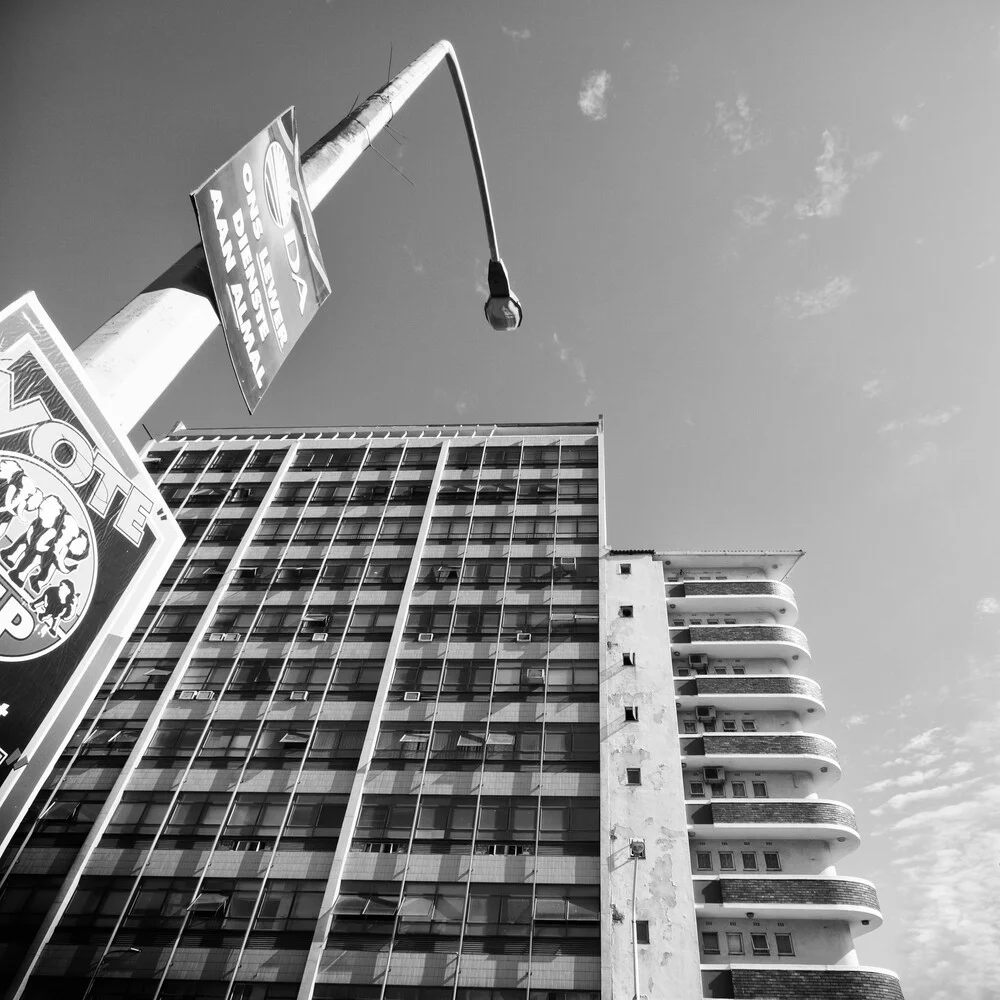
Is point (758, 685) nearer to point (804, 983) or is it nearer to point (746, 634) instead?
point (746, 634)

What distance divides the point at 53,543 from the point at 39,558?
177 mm

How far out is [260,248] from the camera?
257 inches

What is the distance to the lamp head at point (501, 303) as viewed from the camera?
8852 millimetres

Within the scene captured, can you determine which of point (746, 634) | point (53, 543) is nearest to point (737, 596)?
point (746, 634)

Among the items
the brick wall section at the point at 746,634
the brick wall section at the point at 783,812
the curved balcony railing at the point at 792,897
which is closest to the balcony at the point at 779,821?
the brick wall section at the point at 783,812

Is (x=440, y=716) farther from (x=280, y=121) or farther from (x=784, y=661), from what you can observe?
(x=280, y=121)

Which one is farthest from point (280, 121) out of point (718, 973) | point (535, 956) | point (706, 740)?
point (706, 740)

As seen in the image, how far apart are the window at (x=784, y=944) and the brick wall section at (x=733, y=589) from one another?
→ 18.2m

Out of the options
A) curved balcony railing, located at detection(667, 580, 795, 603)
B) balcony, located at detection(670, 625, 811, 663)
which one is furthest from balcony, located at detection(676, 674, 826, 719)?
curved balcony railing, located at detection(667, 580, 795, 603)

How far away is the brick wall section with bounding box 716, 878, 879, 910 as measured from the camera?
94.4ft

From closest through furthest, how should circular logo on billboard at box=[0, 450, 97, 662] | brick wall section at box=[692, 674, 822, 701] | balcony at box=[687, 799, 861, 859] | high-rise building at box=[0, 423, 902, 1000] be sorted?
circular logo on billboard at box=[0, 450, 97, 662] → high-rise building at box=[0, 423, 902, 1000] → balcony at box=[687, 799, 861, 859] → brick wall section at box=[692, 674, 822, 701]

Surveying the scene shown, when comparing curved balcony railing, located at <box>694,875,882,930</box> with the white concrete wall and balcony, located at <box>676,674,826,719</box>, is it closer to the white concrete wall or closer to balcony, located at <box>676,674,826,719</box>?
the white concrete wall

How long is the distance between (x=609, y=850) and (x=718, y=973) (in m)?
6.04

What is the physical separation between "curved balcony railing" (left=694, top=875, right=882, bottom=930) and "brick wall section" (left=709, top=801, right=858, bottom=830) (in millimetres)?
2544
